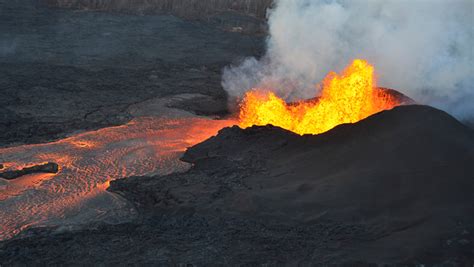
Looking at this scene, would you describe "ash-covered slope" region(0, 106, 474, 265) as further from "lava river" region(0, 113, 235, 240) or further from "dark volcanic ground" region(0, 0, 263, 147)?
"dark volcanic ground" region(0, 0, 263, 147)

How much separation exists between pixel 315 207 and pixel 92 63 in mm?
13863

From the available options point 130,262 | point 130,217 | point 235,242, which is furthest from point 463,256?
point 130,217

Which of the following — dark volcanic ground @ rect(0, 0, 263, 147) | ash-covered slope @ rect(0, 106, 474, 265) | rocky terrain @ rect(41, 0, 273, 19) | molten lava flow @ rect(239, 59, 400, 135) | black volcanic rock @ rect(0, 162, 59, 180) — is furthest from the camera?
rocky terrain @ rect(41, 0, 273, 19)

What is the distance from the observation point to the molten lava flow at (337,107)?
12.6m

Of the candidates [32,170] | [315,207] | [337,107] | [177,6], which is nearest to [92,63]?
[32,170]

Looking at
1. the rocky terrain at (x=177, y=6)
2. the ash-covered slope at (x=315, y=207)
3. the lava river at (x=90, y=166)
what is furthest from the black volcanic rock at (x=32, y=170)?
the rocky terrain at (x=177, y=6)

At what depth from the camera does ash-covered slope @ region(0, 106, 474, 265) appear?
796 cm

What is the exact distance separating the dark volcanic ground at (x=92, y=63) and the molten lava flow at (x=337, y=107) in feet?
12.5

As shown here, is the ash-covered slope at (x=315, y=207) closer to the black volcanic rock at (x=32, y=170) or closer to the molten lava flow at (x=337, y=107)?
the molten lava flow at (x=337, y=107)

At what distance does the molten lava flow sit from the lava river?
1.84 meters

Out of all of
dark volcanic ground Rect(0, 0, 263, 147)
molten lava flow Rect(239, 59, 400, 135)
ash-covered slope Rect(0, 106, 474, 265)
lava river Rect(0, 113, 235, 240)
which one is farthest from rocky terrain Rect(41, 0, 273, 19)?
ash-covered slope Rect(0, 106, 474, 265)

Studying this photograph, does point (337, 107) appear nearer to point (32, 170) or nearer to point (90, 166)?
point (90, 166)

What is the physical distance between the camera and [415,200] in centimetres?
880

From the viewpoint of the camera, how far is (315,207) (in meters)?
9.23
